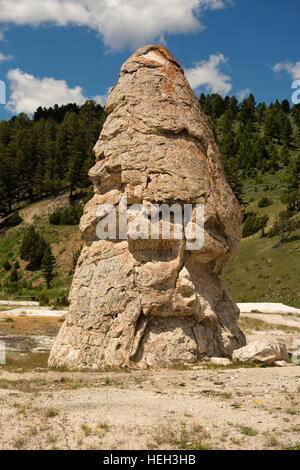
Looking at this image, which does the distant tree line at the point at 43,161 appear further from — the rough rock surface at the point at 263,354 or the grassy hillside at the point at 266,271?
the rough rock surface at the point at 263,354

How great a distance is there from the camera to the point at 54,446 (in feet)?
19.2

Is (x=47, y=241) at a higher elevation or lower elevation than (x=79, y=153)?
lower

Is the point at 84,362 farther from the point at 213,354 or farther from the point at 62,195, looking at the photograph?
the point at 62,195

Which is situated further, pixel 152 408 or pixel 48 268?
pixel 48 268

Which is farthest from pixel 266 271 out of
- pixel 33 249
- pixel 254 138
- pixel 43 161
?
pixel 254 138

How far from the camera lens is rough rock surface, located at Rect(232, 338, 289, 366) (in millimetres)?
12219

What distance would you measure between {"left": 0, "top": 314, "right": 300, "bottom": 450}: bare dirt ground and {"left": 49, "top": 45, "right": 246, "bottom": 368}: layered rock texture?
120 centimetres

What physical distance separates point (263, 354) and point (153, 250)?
450cm

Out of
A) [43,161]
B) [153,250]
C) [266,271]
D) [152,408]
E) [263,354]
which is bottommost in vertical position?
[263,354]

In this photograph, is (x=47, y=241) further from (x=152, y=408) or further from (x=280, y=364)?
(x=152, y=408)

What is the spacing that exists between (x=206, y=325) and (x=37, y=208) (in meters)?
58.2

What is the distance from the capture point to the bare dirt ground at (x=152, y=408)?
19.7 ft

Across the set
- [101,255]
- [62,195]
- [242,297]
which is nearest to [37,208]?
[62,195]

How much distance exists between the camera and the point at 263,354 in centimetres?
1228
